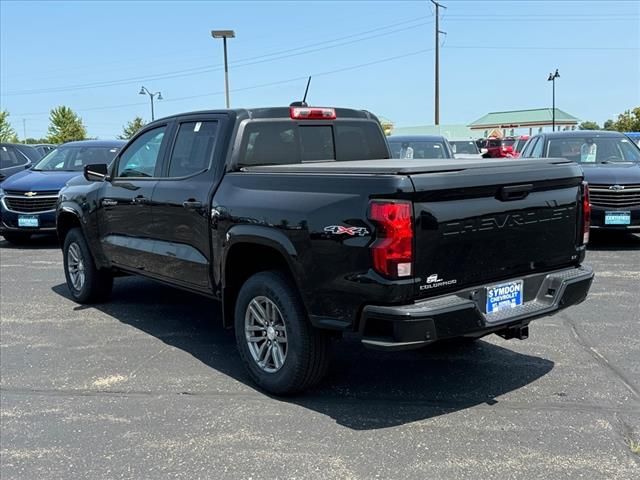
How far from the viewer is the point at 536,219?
13.0 feet

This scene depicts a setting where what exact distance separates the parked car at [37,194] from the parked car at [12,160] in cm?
267

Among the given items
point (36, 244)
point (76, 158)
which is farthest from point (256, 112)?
point (36, 244)

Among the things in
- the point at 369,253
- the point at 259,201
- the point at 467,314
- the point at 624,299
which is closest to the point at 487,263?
the point at 467,314

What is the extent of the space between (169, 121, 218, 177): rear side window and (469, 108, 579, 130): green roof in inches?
3481

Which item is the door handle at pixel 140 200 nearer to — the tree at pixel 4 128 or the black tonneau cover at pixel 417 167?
the black tonneau cover at pixel 417 167

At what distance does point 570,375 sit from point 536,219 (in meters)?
1.30

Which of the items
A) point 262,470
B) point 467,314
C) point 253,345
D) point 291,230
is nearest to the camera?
point 262,470

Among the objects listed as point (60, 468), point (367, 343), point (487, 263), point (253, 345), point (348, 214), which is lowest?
point (60, 468)

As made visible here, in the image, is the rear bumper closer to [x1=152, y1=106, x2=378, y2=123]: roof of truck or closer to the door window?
[x1=152, y1=106, x2=378, y2=123]: roof of truck

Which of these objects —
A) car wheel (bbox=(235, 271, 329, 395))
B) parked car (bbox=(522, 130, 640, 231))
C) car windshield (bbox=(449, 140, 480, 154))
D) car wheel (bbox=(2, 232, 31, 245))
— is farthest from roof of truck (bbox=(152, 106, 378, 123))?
car windshield (bbox=(449, 140, 480, 154))

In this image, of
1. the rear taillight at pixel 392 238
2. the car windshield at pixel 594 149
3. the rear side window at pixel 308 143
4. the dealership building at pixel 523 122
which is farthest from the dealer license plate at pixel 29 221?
the dealership building at pixel 523 122

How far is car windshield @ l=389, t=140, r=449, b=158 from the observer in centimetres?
1192

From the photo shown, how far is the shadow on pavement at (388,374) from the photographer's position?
4043mm

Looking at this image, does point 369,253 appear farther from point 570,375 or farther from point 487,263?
point 570,375
